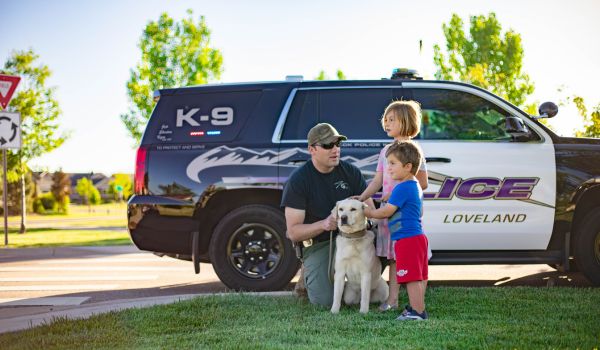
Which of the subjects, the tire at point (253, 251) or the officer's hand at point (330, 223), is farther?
the tire at point (253, 251)

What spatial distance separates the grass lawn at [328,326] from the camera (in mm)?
4422

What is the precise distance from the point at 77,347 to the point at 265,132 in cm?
329

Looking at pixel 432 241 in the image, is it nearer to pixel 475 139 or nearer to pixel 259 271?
pixel 475 139

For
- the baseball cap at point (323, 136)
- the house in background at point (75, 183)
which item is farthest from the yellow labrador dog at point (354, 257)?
the house in background at point (75, 183)

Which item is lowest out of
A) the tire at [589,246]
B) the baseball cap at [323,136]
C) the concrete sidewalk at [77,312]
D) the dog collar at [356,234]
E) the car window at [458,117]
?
the concrete sidewalk at [77,312]

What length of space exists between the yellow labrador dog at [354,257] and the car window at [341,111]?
2.10m

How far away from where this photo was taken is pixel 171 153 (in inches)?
284

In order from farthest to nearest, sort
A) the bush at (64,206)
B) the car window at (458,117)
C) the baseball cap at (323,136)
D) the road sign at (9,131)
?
the bush at (64,206), the road sign at (9,131), the car window at (458,117), the baseball cap at (323,136)

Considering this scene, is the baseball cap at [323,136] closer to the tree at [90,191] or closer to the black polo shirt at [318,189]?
the black polo shirt at [318,189]

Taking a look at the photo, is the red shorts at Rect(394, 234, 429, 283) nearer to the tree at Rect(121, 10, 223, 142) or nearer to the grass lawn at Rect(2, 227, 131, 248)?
the grass lawn at Rect(2, 227, 131, 248)

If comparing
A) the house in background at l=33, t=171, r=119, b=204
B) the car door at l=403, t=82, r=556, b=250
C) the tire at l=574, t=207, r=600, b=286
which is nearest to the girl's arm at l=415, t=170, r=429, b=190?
the car door at l=403, t=82, r=556, b=250

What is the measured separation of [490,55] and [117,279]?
23152mm

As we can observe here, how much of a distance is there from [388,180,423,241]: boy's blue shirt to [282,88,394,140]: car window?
2.18 meters

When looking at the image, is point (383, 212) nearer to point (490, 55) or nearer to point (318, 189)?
point (318, 189)
